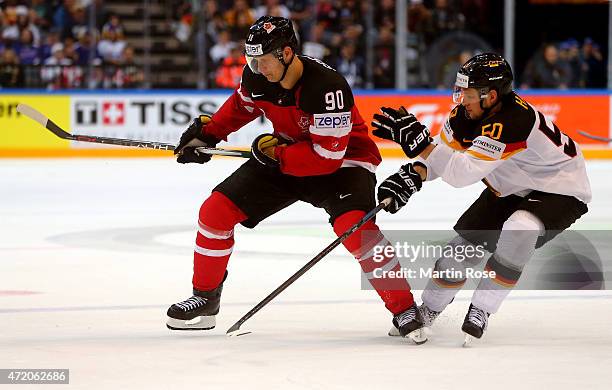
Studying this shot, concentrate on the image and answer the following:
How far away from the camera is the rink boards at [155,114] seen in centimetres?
1158

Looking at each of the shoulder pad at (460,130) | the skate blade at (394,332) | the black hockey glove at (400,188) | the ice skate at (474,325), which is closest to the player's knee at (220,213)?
the black hockey glove at (400,188)

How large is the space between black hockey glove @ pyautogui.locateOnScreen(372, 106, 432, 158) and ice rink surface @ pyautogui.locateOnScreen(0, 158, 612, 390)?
2.17 ft

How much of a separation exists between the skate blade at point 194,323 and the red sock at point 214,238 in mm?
113

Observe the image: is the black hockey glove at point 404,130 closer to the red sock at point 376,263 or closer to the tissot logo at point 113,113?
the red sock at point 376,263

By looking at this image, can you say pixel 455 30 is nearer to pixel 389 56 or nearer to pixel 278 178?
pixel 389 56

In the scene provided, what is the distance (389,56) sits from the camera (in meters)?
12.8

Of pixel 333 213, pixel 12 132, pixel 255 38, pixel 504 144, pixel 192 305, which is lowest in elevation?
pixel 12 132

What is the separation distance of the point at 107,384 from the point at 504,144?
151 cm

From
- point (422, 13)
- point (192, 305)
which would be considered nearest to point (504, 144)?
point (192, 305)

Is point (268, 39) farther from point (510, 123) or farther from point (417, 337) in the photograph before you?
point (417, 337)

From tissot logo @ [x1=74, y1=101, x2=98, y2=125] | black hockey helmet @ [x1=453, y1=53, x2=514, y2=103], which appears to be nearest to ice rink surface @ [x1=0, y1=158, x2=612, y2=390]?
black hockey helmet @ [x1=453, y1=53, x2=514, y2=103]

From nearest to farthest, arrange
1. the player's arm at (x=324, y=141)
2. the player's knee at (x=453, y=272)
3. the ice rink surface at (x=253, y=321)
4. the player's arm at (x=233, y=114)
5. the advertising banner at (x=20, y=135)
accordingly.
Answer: the ice rink surface at (x=253, y=321), the player's arm at (x=324, y=141), the player's knee at (x=453, y=272), the player's arm at (x=233, y=114), the advertising banner at (x=20, y=135)

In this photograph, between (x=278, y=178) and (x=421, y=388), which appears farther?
(x=278, y=178)

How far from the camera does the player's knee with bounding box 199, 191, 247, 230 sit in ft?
14.0
